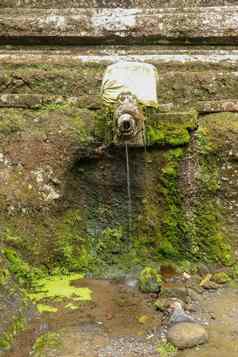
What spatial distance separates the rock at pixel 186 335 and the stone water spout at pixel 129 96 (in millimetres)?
1812

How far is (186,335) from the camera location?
11.9 feet

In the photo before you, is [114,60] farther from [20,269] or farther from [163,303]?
[163,303]

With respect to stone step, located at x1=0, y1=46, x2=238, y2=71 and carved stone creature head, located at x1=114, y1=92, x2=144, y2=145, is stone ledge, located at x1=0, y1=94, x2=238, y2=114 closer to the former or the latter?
carved stone creature head, located at x1=114, y1=92, x2=144, y2=145

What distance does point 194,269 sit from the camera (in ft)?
16.1

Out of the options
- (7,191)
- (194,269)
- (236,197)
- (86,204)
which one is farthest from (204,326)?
(7,191)

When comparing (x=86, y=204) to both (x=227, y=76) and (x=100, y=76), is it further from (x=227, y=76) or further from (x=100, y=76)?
(x=227, y=76)

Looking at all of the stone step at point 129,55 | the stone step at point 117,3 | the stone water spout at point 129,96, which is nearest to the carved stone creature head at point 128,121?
the stone water spout at point 129,96

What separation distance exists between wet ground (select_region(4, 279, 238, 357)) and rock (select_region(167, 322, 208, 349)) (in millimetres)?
53

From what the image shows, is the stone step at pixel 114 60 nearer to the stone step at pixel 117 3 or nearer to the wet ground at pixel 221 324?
the stone step at pixel 117 3

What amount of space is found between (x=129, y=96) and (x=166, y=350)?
7.88ft

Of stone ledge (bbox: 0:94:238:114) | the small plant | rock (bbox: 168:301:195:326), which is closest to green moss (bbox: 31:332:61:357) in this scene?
the small plant

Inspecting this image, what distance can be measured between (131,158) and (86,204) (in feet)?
2.16

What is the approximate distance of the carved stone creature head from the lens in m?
4.61

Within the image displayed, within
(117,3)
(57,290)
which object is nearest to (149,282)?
(57,290)
